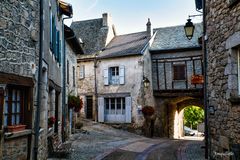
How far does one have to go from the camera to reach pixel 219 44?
283 inches

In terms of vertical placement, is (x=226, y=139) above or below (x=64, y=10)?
below

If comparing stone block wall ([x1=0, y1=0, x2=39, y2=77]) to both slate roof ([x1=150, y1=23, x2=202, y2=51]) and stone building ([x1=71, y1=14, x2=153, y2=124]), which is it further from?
slate roof ([x1=150, y1=23, x2=202, y2=51])

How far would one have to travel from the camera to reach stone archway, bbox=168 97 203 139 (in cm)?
2292

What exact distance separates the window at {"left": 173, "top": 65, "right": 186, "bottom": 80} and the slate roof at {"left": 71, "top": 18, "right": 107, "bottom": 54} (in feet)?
18.5

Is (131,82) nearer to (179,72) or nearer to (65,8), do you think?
(179,72)

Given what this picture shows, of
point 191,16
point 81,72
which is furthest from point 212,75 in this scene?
point 81,72

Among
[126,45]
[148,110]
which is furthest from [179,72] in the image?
[126,45]

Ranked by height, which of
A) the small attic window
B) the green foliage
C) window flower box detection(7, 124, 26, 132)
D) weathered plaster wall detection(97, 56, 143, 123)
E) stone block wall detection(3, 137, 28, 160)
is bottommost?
the green foliage

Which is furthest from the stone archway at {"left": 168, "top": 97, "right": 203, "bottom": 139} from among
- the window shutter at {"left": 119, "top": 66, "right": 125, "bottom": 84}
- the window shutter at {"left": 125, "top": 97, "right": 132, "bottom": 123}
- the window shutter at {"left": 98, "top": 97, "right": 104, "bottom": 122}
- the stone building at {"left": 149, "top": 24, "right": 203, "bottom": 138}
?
the window shutter at {"left": 98, "top": 97, "right": 104, "bottom": 122}

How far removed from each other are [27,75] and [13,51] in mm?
776

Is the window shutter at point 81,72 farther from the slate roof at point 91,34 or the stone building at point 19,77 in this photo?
the stone building at point 19,77

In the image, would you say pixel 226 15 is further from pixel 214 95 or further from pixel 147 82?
pixel 147 82

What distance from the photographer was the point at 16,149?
5.81 meters

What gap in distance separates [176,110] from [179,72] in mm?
4616
